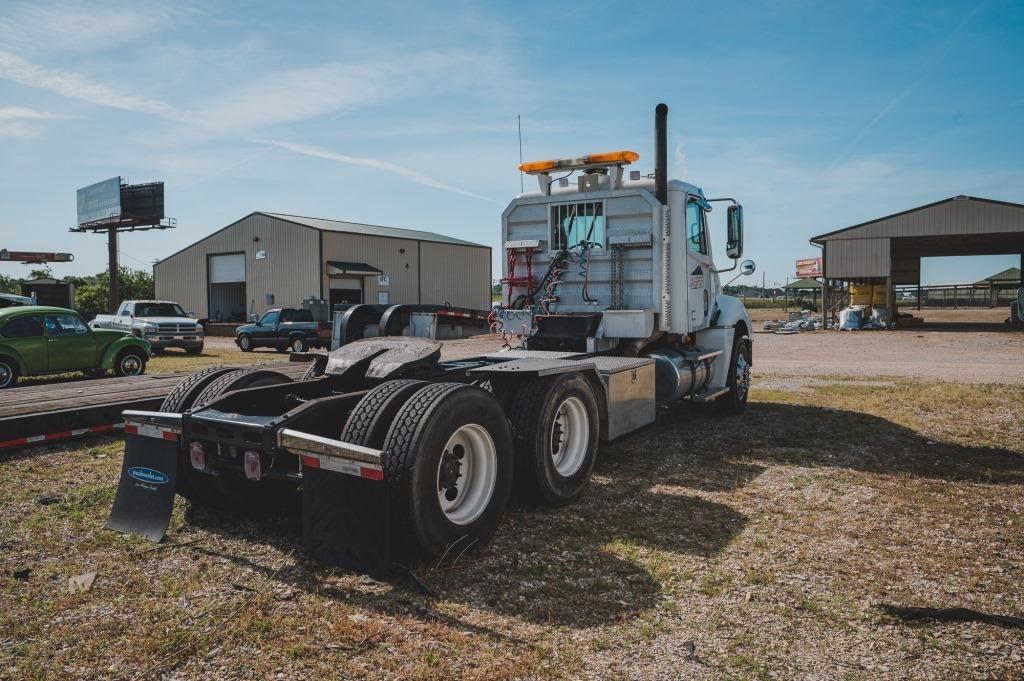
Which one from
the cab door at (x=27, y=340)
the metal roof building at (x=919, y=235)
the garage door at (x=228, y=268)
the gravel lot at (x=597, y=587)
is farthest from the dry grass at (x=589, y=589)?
the garage door at (x=228, y=268)

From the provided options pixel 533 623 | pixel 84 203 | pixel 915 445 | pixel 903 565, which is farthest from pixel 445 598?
pixel 84 203

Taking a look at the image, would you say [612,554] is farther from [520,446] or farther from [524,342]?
[524,342]

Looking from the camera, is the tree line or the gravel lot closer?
the gravel lot

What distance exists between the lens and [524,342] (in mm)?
8367

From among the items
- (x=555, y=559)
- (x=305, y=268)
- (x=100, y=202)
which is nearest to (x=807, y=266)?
(x=305, y=268)

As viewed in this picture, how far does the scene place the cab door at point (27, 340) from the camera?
13.4m

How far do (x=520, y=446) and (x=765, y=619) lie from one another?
6.92ft

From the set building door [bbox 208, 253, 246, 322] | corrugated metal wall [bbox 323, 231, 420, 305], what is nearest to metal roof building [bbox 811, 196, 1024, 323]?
corrugated metal wall [bbox 323, 231, 420, 305]

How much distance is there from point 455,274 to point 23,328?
30.6 meters

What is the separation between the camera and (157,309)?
23250 mm

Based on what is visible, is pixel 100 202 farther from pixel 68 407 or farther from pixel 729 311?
pixel 729 311

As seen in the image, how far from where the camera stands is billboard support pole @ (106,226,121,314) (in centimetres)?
4219

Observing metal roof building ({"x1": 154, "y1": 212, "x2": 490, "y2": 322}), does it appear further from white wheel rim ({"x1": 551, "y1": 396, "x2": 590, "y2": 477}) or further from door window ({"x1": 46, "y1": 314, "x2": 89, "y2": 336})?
white wheel rim ({"x1": 551, "y1": 396, "x2": 590, "y2": 477})

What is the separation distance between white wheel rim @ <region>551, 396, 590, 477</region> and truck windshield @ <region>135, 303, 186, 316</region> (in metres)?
20.5
